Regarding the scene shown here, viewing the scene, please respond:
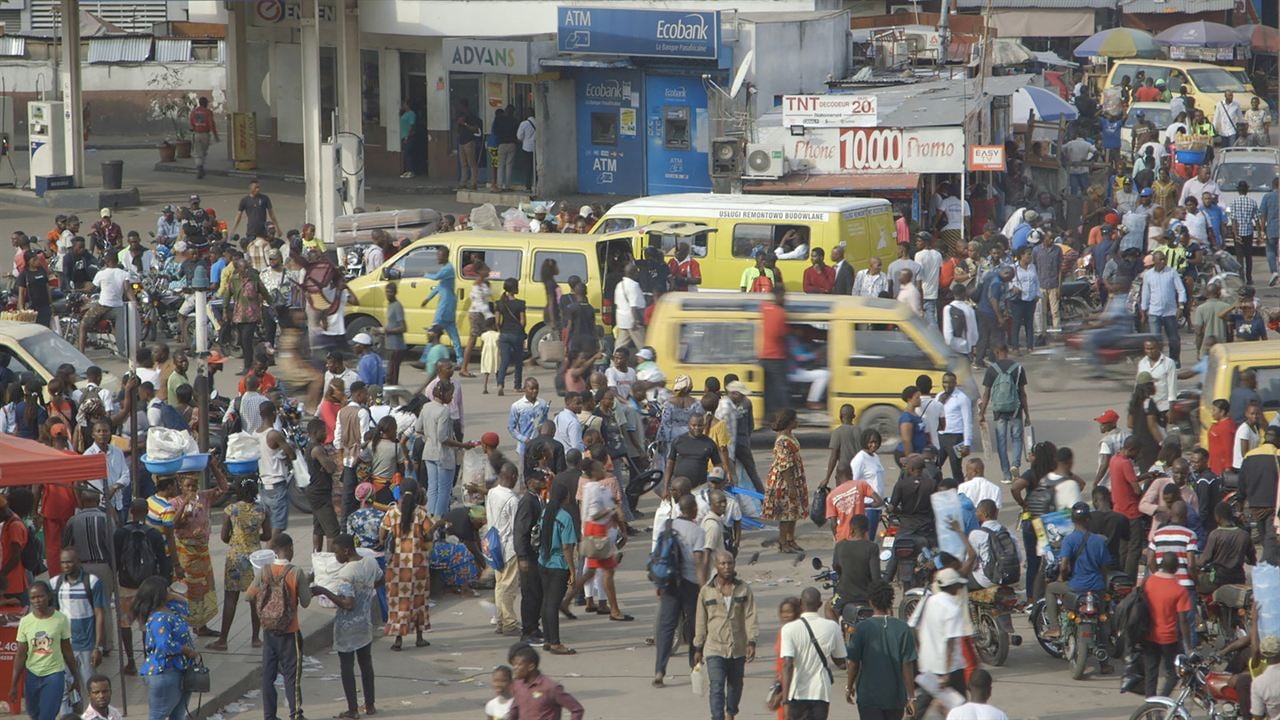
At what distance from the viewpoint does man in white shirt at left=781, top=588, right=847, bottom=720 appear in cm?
1076

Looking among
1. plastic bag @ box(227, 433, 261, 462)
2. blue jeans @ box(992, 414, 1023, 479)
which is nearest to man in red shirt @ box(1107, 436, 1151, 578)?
blue jeans @ box(992, 414, 1023, 479)

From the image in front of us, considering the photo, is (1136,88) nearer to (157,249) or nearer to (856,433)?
(157,249)

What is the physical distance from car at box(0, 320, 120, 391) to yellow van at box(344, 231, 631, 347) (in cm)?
461

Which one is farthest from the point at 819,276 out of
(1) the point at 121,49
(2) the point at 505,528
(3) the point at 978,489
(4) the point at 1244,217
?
(1) the point at 121,49

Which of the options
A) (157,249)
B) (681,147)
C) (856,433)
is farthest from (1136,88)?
(856,433)

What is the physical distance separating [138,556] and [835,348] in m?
7.98

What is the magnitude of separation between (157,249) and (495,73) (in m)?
11.4

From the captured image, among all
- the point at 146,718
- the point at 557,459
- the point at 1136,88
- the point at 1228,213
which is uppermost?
the point at 1136,88

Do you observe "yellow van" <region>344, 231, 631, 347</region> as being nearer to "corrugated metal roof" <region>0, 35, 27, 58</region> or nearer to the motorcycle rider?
the motorcycle rider

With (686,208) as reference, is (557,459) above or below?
below

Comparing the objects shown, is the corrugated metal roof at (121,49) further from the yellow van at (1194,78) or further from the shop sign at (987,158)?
the shop sign at (987,158)

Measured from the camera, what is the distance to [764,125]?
92.9ft

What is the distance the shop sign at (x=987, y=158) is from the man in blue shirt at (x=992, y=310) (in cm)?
423

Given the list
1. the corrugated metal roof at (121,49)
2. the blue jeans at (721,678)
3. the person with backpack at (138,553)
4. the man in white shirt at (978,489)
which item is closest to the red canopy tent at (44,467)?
the person with backpack at (138,553)
